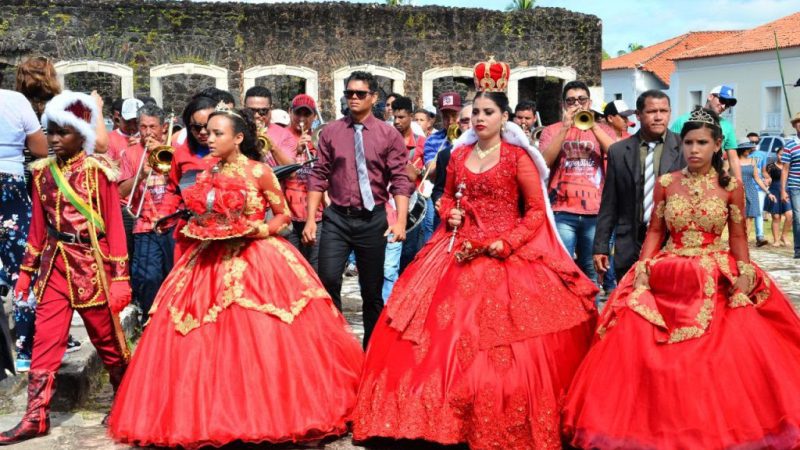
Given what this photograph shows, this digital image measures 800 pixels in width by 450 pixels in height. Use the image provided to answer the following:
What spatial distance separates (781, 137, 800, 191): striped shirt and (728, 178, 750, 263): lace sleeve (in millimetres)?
8833

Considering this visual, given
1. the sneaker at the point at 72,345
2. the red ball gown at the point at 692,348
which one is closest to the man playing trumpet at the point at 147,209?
the sneaker at the point at 72,345

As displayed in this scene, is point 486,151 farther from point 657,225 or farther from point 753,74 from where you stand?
point 753,74

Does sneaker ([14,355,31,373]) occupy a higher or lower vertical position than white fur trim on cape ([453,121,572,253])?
lower

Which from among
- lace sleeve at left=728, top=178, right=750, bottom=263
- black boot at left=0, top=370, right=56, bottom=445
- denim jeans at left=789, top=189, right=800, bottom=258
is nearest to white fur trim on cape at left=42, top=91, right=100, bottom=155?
black boot at left=0, top=370, right=56, bottom=445

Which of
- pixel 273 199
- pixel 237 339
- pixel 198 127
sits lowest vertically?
pixel 237 339

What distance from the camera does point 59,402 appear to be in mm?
6410

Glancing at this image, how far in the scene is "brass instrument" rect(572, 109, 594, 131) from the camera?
725 cm

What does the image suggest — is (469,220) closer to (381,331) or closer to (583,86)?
(381,331)

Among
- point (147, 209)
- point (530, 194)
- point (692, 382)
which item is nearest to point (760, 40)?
point (147, 209)

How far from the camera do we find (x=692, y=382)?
4934 mm

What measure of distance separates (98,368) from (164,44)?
56.5ft

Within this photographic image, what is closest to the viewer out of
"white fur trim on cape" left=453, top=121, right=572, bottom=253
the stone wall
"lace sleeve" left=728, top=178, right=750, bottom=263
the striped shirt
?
"lace sleeve" left=728, top=178, right=750, bottom=263

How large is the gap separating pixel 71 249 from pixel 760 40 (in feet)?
141

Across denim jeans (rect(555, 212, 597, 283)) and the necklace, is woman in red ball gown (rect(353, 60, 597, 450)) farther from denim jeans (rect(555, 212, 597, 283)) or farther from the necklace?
denim jeans (rect(555, 212, 597, 283))
